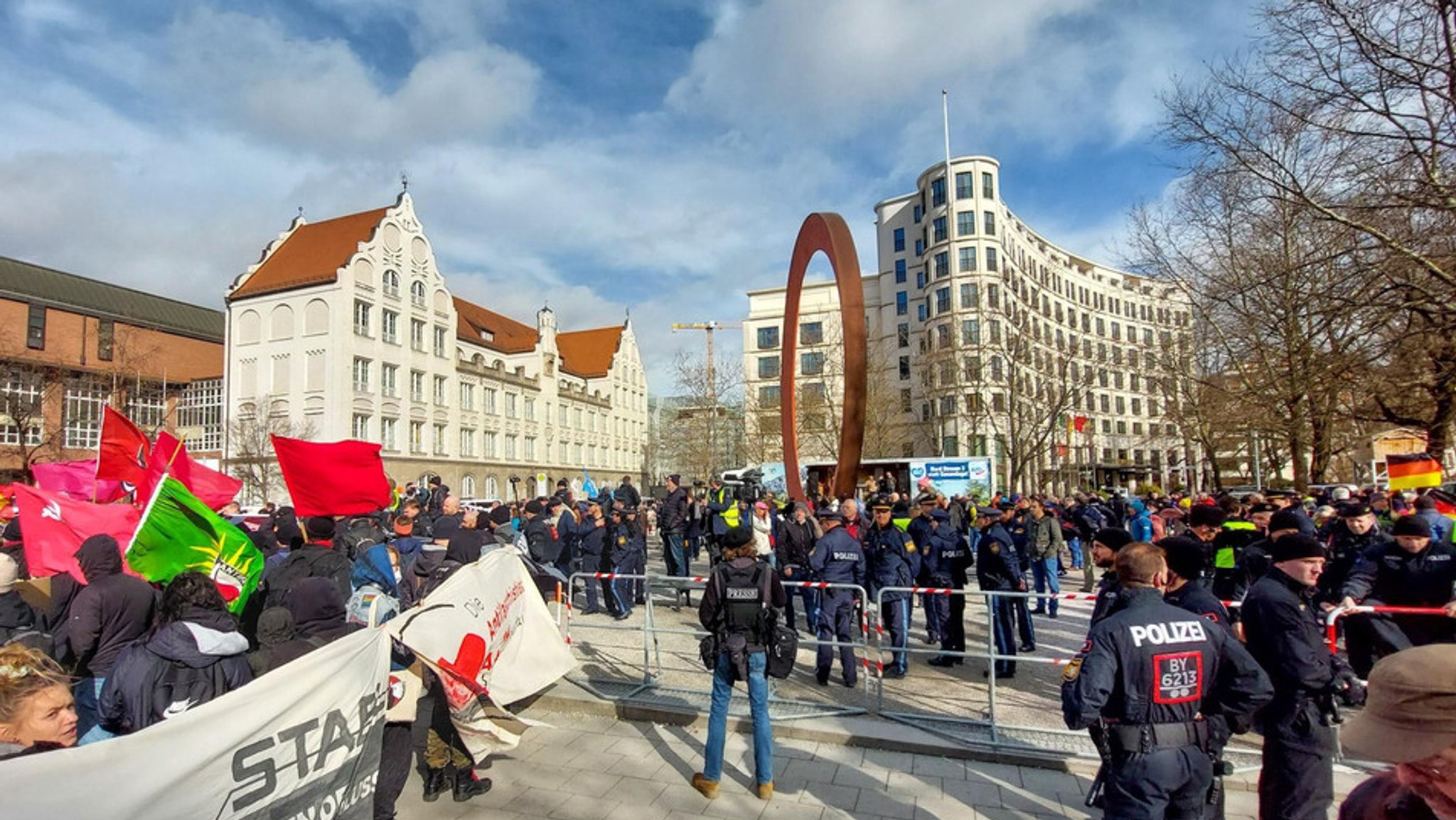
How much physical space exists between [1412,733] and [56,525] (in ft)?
31.2

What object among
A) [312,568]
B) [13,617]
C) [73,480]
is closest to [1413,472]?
[312,568]

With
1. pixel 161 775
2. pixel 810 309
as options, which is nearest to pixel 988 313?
pixel 161 775

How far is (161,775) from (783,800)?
3843 mm

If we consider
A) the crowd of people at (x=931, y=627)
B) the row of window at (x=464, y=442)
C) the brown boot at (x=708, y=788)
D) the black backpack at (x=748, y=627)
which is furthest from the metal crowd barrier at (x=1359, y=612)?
the row of window at (x=464, y=442)

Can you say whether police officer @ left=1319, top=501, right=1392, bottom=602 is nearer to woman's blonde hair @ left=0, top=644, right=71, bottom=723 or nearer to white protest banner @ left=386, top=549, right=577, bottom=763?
white protest banner @ left=386, top=549, right=577, bottom=763

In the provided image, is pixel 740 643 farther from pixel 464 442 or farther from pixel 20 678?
pixel 464 442

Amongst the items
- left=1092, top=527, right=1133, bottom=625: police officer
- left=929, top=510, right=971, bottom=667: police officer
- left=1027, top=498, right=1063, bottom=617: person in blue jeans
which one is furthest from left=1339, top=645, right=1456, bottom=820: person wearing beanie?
left=1027, top=498, right=1063, bottom=617: person in blue jeans

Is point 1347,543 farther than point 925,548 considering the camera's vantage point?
No

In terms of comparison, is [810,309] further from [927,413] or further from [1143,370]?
[1143,370]

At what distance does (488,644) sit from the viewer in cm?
606

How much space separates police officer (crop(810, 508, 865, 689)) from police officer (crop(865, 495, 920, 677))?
0.45 meters

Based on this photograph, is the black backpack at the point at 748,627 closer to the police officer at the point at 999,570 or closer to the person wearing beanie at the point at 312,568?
the person wearing beanie at the point at 312,568

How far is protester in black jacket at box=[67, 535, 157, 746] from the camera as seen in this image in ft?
15.6

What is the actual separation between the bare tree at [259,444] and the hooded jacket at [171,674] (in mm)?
45319
